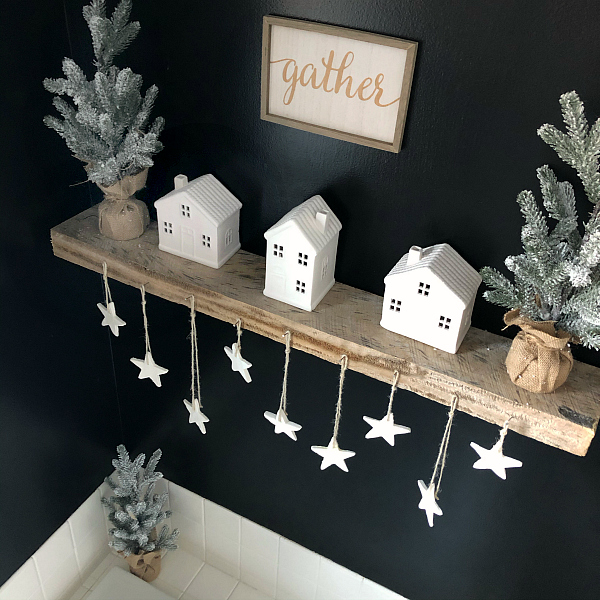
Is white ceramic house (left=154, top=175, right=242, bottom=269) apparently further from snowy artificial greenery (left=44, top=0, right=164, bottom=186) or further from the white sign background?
the white sign background

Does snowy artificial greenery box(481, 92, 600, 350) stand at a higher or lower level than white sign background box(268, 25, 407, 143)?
lower

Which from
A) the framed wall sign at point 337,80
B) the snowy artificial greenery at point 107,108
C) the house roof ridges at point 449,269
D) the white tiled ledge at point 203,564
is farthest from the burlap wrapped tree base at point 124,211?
the white tiled ledge at point 203,564

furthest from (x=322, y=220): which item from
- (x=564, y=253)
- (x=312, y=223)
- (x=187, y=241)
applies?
(x=564, y=253)

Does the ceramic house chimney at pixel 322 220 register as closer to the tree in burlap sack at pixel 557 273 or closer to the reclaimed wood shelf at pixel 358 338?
the reclaimed wood shelf at pixel 358 338

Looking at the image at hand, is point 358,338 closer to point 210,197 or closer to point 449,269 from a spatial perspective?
point 449,269

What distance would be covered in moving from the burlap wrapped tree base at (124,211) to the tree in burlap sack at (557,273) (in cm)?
76

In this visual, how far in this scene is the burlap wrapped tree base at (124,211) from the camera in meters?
1.34

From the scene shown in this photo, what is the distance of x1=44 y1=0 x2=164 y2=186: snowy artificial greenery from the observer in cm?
120

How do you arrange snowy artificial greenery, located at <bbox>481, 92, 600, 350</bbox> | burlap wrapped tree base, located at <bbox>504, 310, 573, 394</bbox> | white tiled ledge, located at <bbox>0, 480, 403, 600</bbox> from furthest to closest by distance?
white tiled ledge, located at <bbox>0, 480, 403, 600</bbox>
burlap wrapped tree base, located at <bbox>504, 310, 573, 394</bbox>
snowy artificial greenery, located at <bbox>481, 92, 600, 350</bbox>

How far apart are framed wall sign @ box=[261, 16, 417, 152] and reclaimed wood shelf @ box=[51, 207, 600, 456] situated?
34cm

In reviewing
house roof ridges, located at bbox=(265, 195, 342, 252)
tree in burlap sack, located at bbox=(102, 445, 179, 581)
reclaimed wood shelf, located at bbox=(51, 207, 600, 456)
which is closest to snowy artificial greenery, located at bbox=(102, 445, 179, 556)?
tree in burlap sack, located at bbox=(102, 445, 179, 581)

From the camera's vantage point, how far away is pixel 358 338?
1.19 metres

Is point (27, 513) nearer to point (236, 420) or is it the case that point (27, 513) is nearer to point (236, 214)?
point (236, 420)

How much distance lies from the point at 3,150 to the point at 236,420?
91cm
